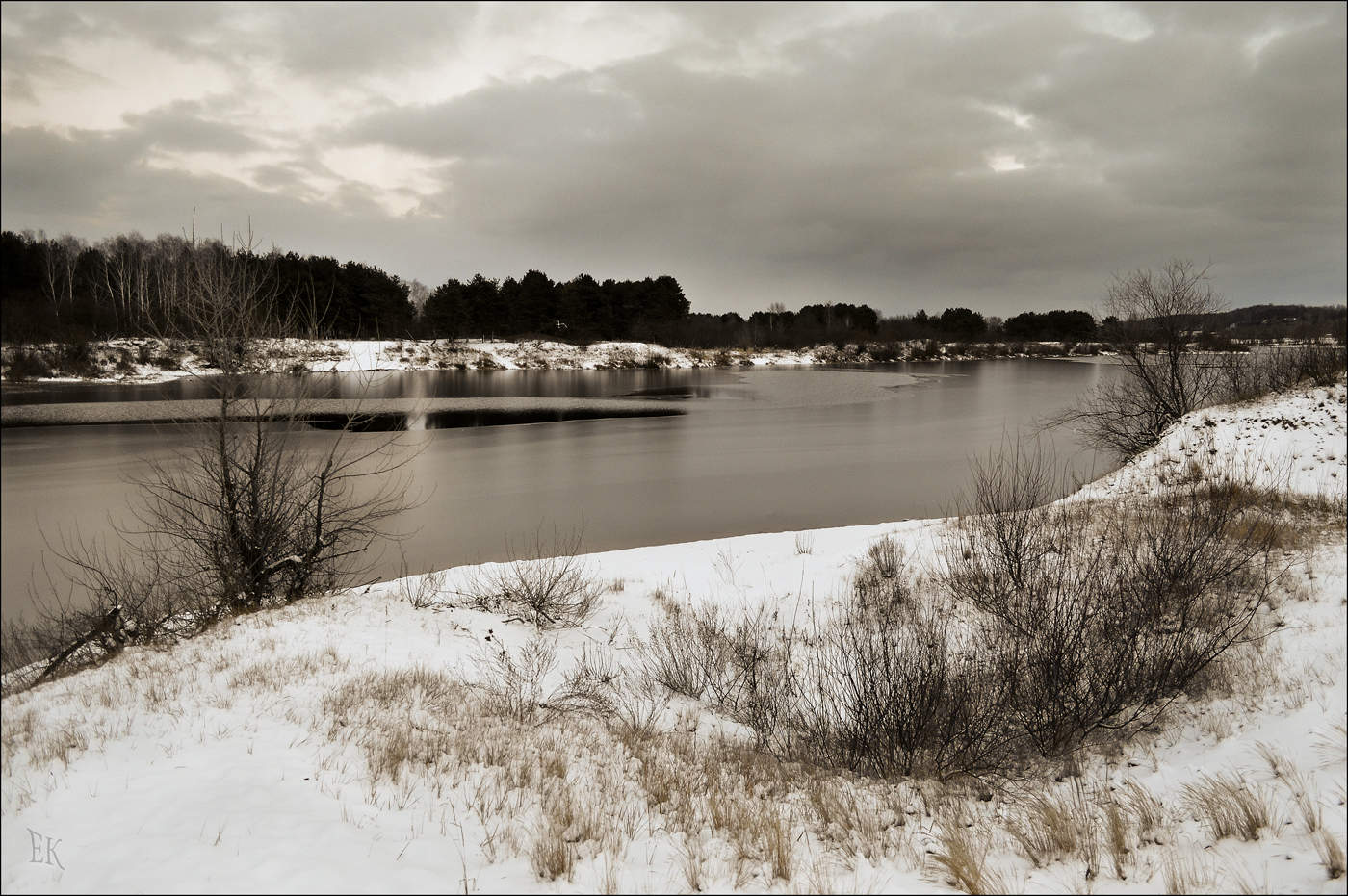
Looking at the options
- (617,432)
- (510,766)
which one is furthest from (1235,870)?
(617,432)

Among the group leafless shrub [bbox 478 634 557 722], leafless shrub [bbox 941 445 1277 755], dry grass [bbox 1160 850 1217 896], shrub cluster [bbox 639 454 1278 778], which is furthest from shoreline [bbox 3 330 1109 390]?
leafless shrub [bbox 941 445 1277 755]

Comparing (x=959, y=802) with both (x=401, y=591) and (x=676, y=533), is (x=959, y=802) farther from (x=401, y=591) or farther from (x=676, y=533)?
(x=676, y=533)

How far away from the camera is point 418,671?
756 centimetres

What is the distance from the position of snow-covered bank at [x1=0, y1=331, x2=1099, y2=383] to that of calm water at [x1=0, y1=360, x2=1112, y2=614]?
2.43 feet

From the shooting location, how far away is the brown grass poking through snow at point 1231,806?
13.6 feet

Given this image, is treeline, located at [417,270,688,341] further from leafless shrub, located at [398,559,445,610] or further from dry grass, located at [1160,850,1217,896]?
dry grass, located at [1160,850,1217,896]

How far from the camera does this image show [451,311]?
75062mm

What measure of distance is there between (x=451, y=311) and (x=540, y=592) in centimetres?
7056

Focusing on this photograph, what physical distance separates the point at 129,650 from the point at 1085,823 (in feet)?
31.8

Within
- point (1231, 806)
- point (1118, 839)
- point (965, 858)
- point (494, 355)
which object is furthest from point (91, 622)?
point (494, 355)

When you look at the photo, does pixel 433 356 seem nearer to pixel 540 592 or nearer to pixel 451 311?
pixel 451 311

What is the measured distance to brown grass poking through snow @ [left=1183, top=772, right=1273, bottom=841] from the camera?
4.14m

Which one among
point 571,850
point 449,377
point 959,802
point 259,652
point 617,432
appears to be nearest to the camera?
point 571,850

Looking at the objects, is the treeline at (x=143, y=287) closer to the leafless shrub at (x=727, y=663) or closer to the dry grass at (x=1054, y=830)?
the leafless shrub at (x=727, y=663)
